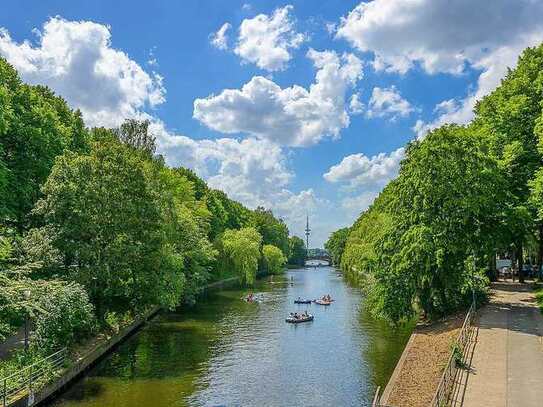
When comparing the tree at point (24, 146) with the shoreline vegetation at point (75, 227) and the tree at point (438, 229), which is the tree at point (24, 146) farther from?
the tree at point (438, 229)

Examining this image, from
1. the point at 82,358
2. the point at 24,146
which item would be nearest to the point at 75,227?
the point at 82,358

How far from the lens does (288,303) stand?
6381 cm

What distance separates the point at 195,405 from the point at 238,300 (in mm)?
41336

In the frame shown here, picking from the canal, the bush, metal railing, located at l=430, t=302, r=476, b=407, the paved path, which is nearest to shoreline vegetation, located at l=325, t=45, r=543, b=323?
the paved path

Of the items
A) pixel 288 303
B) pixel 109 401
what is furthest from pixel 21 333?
pixel 288 303

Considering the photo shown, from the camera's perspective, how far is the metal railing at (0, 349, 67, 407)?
20980 millimetres

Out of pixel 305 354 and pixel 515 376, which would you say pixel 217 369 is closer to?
pixel 305 354

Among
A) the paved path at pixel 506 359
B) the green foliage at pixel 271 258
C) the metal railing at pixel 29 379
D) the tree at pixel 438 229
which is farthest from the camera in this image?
the green foliage at pixel 271 258

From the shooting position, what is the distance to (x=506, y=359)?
78.9ft

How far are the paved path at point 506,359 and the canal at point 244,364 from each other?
5.26 metres

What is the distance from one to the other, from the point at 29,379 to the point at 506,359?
20778 millimetres

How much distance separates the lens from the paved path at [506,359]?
19125 millimetres

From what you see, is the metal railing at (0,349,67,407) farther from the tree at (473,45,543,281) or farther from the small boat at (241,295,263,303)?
the small boat at (241,295,263,303)

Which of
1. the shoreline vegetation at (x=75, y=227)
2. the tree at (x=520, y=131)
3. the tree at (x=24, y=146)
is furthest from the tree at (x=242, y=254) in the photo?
the tree at (x=520, y=131)
